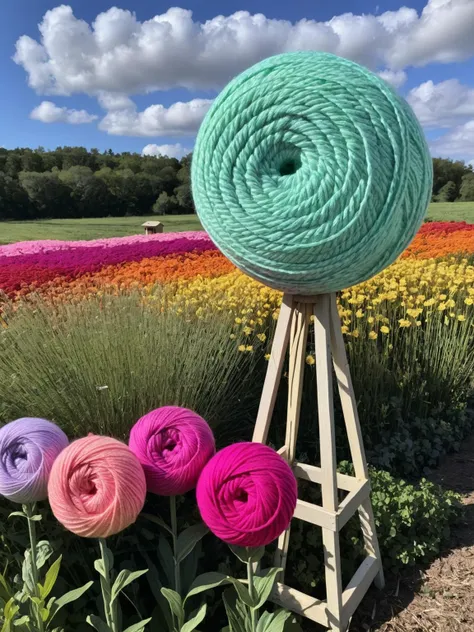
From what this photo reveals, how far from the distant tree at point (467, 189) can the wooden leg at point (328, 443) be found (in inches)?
1044

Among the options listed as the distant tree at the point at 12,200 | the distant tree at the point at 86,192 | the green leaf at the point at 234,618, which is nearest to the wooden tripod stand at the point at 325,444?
the green leaf at the point at 234,618

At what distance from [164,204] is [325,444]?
2101cm

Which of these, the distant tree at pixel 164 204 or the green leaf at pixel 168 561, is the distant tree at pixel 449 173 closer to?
the distant tree at pixel 164 204

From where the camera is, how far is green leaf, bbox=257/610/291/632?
4.76 ft

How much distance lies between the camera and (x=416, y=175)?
1298 millimetres

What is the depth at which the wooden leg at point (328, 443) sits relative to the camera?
1632mm

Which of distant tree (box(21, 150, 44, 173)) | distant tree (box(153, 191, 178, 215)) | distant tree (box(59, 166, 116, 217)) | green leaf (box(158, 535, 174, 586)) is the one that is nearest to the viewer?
green leaf (box(158, 535, 174, 586))

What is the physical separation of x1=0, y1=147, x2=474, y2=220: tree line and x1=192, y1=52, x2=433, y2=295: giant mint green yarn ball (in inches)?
691

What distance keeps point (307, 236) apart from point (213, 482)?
66cm

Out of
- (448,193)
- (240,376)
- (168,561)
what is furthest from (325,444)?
(448,193)

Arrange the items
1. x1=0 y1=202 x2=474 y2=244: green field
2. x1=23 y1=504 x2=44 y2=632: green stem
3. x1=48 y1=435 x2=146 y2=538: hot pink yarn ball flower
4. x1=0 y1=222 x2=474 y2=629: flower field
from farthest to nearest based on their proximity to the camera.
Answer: x1=0 y1=202 x2=474 y2=244: green field
x1=0 y1=222 x2=474 y2=629: flower field
x1=23 y1=504 x2=44 y2=632: green stem
x1=48 y1=435 x2=146 y2=538: hot pink yarn ball flower

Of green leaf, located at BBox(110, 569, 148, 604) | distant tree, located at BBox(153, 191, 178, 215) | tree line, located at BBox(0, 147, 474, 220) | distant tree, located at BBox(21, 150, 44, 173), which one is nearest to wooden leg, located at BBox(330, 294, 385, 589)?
green leaf, located at BBox(110, 569, 148, 604)

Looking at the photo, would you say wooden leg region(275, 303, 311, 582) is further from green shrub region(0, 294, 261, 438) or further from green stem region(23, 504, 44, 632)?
green stem region(23, 504, 44, 632)

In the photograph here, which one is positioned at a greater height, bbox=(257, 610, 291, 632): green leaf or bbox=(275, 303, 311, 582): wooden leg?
bbox=(275, 303, 311, 582): wooden leg
